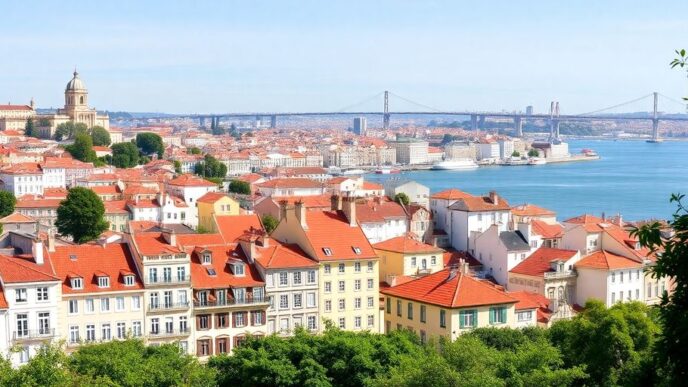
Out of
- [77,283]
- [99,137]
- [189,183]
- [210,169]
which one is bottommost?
[210,169]

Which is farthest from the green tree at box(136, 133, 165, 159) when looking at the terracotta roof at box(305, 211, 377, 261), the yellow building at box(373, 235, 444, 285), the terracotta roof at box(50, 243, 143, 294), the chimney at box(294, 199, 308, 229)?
the terracotta roof at box(50, 243, 143, 294)

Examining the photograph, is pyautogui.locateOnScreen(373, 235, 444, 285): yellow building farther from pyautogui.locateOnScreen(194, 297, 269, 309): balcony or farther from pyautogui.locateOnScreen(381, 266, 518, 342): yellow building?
pyautogui.locateOnScreen(194, 297, 269, 309): balcony

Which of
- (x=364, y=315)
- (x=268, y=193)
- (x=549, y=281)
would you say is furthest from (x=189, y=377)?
(x=268, y=193)

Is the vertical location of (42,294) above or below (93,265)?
below

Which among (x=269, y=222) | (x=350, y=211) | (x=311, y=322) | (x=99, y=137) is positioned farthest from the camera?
(x=99, y=137)

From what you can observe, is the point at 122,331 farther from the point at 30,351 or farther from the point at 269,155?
the point at 269,155

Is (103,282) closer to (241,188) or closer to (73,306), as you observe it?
(73,306)

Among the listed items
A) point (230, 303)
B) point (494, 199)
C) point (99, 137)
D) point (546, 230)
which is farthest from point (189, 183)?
point (99, 137)
